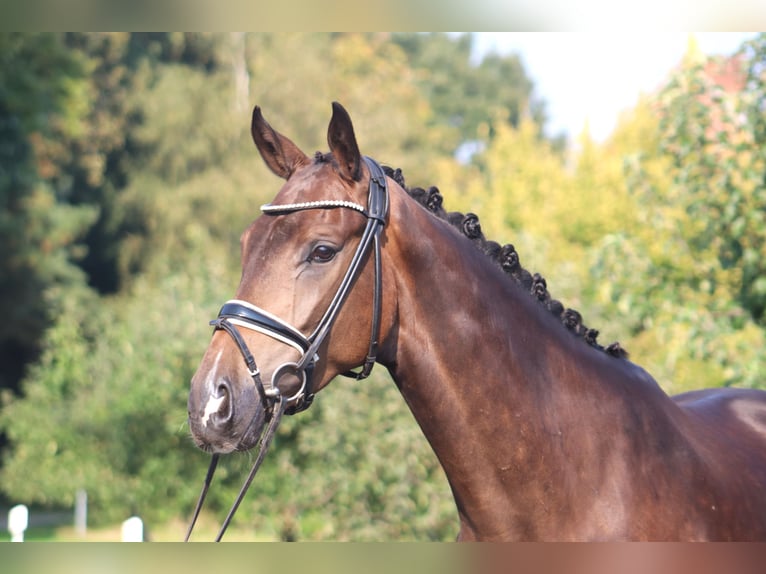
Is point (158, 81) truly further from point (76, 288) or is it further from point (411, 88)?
point (411, 88)

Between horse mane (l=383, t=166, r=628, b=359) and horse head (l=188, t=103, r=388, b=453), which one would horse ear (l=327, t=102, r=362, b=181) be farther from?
horse mane (l=383, t=166, r=628, b=359)

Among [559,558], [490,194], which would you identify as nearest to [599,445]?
[559,558]

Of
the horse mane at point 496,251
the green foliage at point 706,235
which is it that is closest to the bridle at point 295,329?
the horse mane at point 496,251

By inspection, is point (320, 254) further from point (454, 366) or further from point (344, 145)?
point (454, 366)

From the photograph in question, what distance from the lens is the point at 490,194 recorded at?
21516 millimetres

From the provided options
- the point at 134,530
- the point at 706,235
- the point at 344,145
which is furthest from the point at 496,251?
the point at 706,235

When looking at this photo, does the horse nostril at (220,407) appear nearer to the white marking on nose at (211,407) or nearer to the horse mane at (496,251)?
the white marking on nose at (211,407)

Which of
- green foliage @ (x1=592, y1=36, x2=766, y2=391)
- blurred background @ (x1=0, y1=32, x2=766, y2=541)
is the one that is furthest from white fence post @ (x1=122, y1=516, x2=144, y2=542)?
green foliage @ (x1=592, y1=36, x2=766, y2=391)

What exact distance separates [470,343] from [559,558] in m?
1.15

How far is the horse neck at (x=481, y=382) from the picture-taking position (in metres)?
2.72

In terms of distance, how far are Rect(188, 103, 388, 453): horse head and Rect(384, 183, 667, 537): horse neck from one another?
0.41ft

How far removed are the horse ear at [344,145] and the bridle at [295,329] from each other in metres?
0.07

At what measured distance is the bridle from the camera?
8.37ft

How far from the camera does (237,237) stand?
75.2ft
